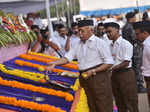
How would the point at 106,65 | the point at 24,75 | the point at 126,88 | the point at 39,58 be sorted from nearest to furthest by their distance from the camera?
1. the point at 106,65
2. the point at 24,75
3. the point at 126,88
4. the point at 39,58

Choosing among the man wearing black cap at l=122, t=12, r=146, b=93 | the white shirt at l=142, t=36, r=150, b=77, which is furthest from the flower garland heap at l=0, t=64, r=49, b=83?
the man wearing black cap at l=122, t=12, r=146, b=93

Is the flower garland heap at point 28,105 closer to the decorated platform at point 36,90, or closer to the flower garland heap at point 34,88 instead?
the decorated platform at point 36,90

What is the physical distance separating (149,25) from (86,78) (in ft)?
4.06

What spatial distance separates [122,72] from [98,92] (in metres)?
1.11

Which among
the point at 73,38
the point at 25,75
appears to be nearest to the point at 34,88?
the point at 25,75

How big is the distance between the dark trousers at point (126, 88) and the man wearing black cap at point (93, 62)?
966mm

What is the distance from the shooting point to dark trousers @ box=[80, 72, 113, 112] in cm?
366

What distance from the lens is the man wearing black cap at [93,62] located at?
3611 mm

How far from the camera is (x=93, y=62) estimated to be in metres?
3.65

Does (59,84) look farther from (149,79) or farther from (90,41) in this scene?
(149,79)

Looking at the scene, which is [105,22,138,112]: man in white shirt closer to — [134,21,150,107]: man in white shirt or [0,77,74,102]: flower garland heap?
[134,21,150,107]: man in white shirt

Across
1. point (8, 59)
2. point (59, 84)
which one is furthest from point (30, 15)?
point (59, 84)

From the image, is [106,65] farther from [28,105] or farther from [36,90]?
[28,105]

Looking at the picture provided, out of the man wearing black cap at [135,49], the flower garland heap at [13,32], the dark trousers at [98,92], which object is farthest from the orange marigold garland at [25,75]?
the man wearing black cap at [135,49]
